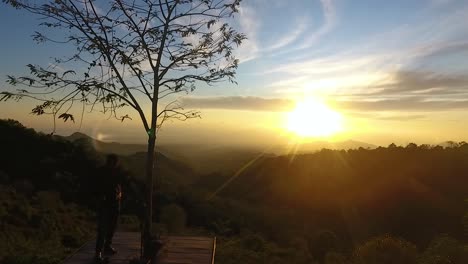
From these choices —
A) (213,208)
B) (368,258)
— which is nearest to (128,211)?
(213,208)

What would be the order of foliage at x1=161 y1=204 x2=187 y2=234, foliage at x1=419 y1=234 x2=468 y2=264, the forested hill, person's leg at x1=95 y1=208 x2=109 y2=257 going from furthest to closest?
the forested hill, foliage at x1=161 y1=204 x2=187 y2=234, foliage at x1=419 y1=234 x2=468 y2=264, person's leg at x1=95 y1=208 x2=109 y2=257

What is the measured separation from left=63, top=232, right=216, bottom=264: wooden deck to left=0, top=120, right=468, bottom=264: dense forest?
1.59m

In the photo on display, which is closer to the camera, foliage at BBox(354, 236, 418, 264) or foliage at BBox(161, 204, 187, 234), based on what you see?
foliage at BBox(354, 236, 418, 264)

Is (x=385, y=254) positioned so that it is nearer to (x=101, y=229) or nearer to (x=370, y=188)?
(x=101, y=229)

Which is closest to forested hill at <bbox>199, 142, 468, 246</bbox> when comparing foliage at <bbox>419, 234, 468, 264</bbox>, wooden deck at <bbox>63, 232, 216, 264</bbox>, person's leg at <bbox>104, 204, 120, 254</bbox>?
foliage at <bbox>419, 234, 468, 264</bbox>

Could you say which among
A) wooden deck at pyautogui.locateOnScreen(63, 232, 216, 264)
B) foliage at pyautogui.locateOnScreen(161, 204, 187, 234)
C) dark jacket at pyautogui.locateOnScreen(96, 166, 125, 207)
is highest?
dark jacket at pyautogui.locateOnScreen(96, 166, 125, 207)

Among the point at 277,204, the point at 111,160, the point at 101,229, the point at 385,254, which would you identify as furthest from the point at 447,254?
the point at 277,204

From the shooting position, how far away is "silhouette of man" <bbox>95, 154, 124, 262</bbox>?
29.9 feet

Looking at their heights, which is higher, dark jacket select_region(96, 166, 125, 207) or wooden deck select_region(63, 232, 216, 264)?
dark jacket select_region(96, 166, 125, 207)

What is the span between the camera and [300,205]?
50.9 metres

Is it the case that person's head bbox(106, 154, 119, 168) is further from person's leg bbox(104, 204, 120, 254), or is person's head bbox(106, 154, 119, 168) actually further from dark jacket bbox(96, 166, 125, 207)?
person's leg bbox(104, 204, 120, 254)

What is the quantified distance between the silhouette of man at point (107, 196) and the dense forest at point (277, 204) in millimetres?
285

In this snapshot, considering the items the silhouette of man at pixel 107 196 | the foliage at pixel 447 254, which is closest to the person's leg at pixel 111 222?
the silhouette of man at pixel 107 196

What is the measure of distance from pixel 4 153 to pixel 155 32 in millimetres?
33293
